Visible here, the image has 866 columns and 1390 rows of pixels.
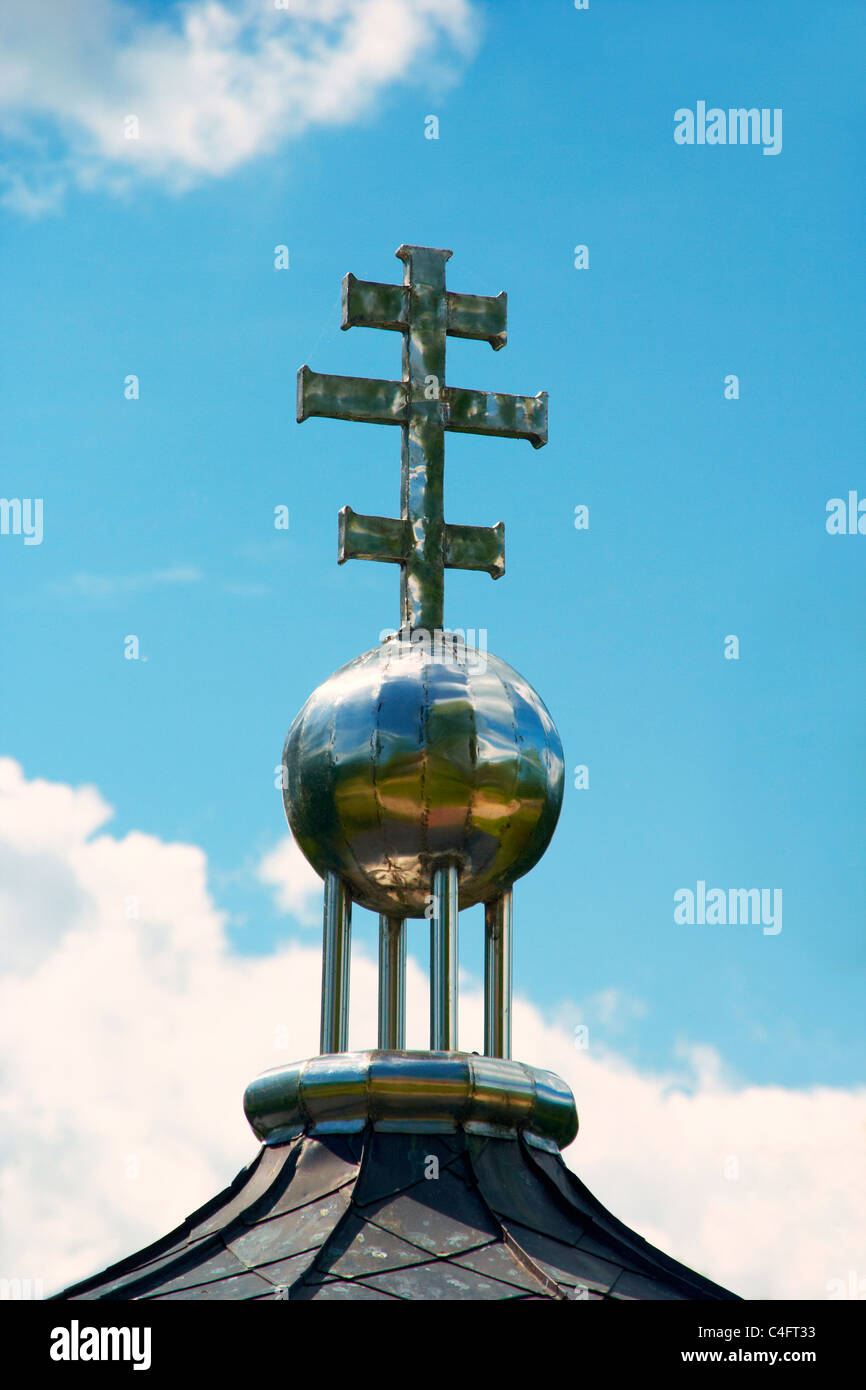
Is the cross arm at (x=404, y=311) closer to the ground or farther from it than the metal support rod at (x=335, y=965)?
farther from it

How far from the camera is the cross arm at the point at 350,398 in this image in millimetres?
17750

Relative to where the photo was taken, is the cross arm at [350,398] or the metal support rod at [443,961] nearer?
the metal support rod at [443,961]

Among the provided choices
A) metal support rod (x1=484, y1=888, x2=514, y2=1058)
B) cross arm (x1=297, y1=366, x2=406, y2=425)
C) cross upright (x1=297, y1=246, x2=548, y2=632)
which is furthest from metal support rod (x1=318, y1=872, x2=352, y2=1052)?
cross arm (x1=297, y1=366, x2=406, y2=425)

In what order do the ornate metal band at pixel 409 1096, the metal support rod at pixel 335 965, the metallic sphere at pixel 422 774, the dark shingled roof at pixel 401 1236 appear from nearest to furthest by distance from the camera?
1. the dark shingled roof at pixel 401 1236
2. the ornate metal band at pixel 409 1096
3. the metallic sphere at pixel 422 774
4. the metal support rod at pixel 335 965

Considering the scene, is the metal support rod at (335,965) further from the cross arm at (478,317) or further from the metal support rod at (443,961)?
the cross arm at (478,317)

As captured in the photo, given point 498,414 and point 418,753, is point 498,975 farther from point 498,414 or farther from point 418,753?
point 498,414

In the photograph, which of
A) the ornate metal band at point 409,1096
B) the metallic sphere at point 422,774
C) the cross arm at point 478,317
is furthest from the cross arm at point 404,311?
the ornate metal band at point 409,1096

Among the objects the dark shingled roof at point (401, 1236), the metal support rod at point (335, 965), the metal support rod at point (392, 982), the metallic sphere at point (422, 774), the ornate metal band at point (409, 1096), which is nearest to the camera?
the dark shingled roof at point (401, 1236)

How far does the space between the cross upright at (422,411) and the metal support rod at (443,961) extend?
1.99m

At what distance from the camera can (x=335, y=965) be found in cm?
1680
